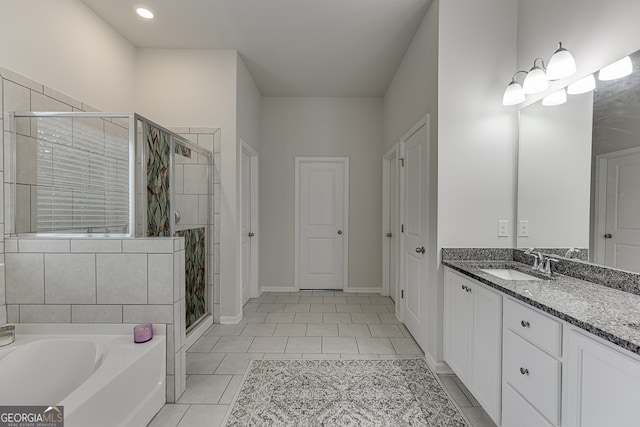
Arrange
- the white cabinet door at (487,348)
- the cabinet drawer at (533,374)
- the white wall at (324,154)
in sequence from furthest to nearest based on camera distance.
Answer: the white wall at (324,154) < the white cabinet door at (487,348) < the cabinet drawer at (533,374)

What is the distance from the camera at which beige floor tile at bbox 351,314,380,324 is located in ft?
10.6

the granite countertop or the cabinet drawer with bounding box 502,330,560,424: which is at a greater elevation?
the granite countertop

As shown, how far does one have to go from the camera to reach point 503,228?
2217mm

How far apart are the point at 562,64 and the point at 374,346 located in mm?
2422

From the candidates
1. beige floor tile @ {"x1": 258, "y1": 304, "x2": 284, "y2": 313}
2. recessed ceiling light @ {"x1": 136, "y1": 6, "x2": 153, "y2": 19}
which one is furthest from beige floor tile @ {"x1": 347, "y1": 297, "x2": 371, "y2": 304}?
recessed ceiling light @ {"x1": 136, "y1": 6, "x2": 153, "y2": 19}

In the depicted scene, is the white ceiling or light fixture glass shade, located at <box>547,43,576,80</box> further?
the white ceiling

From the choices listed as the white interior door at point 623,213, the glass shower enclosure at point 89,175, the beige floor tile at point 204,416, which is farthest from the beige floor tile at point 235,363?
the white interior door at point 623,213

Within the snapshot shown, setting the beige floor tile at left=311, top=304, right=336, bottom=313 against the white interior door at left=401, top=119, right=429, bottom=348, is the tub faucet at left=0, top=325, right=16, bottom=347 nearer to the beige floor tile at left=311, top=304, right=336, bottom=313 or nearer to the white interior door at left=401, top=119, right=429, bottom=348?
the beige floor tile at left=311, top=304, right=336, bottom=313

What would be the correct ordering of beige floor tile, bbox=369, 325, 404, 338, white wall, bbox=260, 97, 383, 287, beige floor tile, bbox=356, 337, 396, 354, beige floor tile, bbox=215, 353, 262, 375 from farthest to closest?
white wall, bbox=260, 97, 383, 287 → beige floor tile, bbox=369, 325, 404, 338 → beige floor tile, bbox=356, 337, 396, 354 → beige floor tile, bbox=215, 353, 262, 375

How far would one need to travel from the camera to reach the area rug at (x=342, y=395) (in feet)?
5.68

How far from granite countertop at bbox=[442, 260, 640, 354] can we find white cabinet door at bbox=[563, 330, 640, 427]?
0.19ft

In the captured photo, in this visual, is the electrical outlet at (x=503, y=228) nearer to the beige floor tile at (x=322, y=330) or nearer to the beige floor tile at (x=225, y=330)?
the beige floor tile at (x=322, y=330)

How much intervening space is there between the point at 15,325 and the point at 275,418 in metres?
1.69

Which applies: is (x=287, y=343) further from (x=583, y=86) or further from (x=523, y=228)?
(x=583, y=86)
